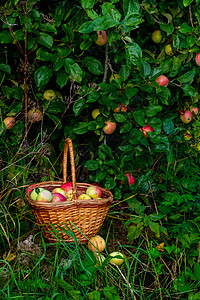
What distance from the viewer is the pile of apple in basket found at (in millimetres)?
1490

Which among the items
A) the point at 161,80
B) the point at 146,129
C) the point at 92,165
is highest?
the point at 161,80

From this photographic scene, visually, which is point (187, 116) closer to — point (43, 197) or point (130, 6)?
point (130, 6)

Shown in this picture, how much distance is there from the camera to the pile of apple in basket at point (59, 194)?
149cm

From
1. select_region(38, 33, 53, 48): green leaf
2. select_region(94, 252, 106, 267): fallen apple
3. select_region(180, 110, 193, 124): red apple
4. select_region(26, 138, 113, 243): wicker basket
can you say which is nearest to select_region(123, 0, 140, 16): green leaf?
select_region(38, 33, 53, 48): green leaf

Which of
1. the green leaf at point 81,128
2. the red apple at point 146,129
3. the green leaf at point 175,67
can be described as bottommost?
the red apple at point 146,129

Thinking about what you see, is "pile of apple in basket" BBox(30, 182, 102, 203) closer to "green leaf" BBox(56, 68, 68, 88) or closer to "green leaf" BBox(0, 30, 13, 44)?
"green leaf" BBox(56, 68, 68, 88)

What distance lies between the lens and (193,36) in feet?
5.90

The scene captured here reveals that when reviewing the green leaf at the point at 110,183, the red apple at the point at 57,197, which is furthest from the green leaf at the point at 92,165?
the red apple at the point at 57,197

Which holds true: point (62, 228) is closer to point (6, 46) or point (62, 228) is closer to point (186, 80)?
point (186, 80)

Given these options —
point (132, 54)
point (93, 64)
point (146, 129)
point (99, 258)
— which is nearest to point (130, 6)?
point (132, 54)

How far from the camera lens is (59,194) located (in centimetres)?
156

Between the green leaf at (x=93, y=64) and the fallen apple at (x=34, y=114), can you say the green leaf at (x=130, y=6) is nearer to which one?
the green leaf at (x=93, y=64)

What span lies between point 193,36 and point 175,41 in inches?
4.5

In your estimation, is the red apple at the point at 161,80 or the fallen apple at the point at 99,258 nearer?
the fallen apple at the point at 99,258
